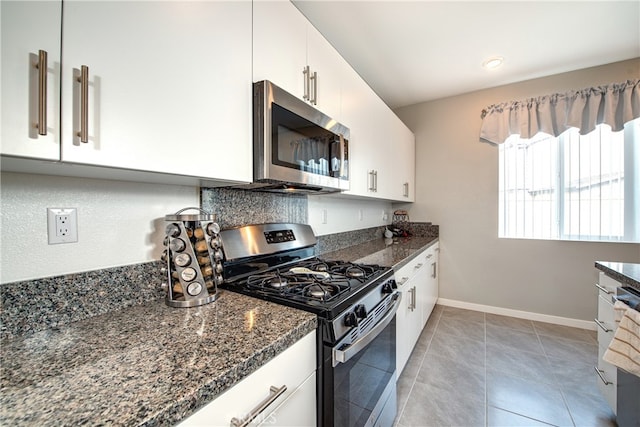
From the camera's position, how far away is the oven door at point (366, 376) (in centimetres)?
88

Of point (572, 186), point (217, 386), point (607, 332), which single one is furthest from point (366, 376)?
point (572, 186)

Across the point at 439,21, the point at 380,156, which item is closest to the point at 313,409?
the point at 380,156

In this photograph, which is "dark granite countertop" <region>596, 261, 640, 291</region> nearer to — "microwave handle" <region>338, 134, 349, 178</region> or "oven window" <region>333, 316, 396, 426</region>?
"oven window" <region>333, 316, 396, 426</region>

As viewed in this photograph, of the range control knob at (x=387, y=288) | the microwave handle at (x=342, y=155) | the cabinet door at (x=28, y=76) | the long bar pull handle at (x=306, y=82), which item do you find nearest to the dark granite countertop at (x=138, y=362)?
the cabinet door at (x=28, y=76)

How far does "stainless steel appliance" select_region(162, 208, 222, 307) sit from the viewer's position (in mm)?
938

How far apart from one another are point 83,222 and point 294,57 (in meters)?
1.08

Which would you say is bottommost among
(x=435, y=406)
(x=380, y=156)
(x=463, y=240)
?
(x=435, y=406)

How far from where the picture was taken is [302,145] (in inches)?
48.8

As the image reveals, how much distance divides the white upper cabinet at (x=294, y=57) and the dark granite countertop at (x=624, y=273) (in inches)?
64.2

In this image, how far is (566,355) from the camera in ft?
6.93

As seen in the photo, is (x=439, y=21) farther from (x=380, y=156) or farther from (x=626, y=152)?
(x=626, y=152)

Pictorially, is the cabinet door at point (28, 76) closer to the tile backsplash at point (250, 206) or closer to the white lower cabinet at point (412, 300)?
the tile backsplash at point (250, 206)

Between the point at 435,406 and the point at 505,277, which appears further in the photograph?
the point at 505,277

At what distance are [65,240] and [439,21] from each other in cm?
242
